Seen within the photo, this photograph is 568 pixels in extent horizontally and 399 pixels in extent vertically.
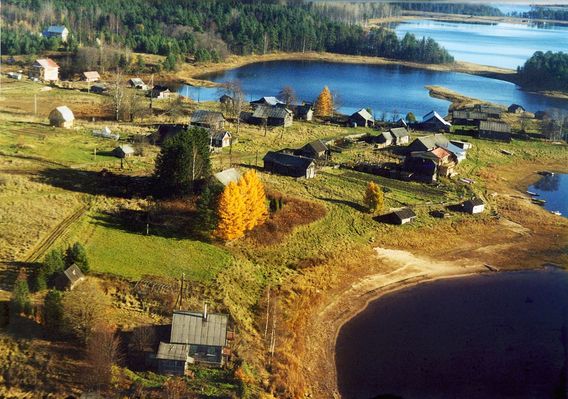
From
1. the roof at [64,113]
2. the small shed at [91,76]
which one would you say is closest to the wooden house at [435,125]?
the roof at [64,113]

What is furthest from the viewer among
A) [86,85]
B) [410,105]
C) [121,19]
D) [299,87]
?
[121,19]

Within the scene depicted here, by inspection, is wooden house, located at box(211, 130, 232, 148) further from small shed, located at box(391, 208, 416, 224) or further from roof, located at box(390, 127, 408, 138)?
small shed, located at box(391, 208, 416, 224)

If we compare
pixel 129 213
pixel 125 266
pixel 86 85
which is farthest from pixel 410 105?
pixel 125 266

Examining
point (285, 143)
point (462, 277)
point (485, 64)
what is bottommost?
point (462, 277)

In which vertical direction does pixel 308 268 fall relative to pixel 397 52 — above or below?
below

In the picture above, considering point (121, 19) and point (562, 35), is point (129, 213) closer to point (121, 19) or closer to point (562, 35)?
point (121, 19)

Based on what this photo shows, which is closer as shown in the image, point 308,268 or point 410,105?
point 308,268

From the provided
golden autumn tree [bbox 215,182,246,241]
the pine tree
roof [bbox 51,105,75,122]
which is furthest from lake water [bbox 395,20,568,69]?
golden autumn tree [bbox 215,182,246,241]

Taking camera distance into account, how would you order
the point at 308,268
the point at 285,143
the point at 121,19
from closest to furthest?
the point at 308,268 < the point at 285,143 < the point at 121,19

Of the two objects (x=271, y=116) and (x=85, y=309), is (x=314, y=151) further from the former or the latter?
(x=85, y=309)
